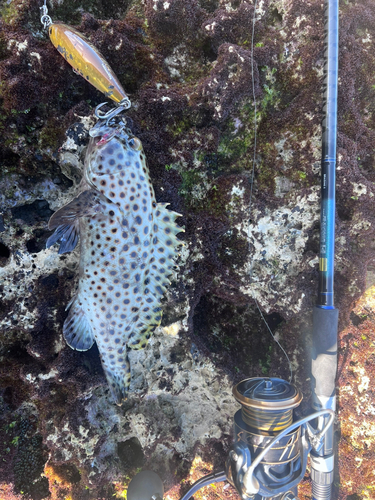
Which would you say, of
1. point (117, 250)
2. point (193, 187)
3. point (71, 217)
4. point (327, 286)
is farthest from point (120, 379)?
point (327, 286)

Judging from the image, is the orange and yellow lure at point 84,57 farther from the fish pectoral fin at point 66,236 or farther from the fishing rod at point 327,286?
the fishing rod at point 327,286

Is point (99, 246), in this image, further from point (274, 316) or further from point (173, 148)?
point (274, 316)

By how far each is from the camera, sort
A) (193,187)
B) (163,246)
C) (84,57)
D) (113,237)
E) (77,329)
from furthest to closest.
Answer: (193,187), (163,246), (77,329), (113,237), (84,57)

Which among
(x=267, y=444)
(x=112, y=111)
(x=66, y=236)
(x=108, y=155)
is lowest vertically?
(x=267, y=444)

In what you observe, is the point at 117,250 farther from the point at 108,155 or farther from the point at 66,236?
the point at 108,155

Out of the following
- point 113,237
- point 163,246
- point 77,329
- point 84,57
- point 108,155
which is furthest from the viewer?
point 163,246

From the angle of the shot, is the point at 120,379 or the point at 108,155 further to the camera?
the point at 120,379

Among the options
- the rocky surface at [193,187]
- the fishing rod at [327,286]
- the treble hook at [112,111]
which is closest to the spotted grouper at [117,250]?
the treble hook at [112,111]
